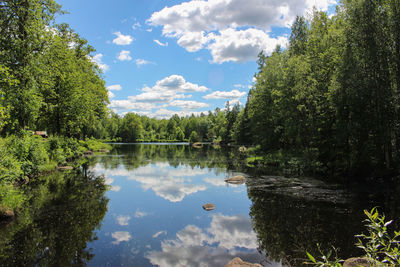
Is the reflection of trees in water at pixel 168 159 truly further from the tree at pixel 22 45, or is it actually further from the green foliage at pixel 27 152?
the tree at pixel 22 45

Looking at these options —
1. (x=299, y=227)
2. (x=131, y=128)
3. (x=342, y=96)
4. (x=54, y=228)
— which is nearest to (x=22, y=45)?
(x=54, y=228)

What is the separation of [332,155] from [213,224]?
2034cm

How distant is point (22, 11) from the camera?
1969 cm

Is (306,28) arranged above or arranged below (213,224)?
above

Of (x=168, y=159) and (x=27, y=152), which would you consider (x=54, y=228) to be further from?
(x=168, y=159)

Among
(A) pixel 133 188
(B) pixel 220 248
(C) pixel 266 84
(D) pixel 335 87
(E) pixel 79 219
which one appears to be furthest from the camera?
(C) pixel 266 84

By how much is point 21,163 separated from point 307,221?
61.0 feet

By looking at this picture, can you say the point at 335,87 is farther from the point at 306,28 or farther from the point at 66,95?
the point at 66,95

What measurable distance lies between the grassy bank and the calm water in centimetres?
79

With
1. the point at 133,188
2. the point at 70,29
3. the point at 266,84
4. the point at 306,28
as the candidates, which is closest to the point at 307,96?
the point at 266,84

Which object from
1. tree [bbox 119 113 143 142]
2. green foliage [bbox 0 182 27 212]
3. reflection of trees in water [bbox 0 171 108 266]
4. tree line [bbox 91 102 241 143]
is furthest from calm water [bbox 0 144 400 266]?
tree [bbox 119 113 143 142]

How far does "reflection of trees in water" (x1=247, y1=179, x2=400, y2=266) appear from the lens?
913 centimetres

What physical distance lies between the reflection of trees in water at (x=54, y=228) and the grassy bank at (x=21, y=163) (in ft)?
2.49

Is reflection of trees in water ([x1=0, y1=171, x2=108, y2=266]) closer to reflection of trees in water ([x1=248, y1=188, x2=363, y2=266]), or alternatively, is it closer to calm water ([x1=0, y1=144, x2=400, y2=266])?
calm water ([x1=0, y1=144, x2=400, y2=266])
